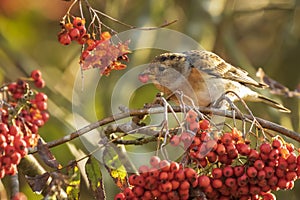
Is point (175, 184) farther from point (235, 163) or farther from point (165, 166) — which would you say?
point (235, 163)

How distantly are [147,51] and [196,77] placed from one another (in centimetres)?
168

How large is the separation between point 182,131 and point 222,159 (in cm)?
18

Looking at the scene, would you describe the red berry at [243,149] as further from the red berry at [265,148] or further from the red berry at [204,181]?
the red berry at [204,181]

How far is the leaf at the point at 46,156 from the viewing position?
2.91 meters

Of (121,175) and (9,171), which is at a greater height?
(9,171)

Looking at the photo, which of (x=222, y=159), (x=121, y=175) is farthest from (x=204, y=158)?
(x=121, y=175)

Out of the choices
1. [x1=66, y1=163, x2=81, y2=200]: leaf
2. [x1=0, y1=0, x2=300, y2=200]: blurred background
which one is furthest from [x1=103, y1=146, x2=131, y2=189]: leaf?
[x1=0, y1=0, x2=300, y2=200]: blurred background

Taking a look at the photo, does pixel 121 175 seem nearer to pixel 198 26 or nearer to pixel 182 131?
pixel 182 131

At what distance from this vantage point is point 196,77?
16.8 feet

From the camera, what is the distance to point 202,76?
5160 mm

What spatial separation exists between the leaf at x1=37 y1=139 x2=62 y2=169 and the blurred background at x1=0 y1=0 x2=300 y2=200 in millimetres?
2722

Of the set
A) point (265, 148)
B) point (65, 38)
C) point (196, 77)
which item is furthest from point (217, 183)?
point (196, 77)

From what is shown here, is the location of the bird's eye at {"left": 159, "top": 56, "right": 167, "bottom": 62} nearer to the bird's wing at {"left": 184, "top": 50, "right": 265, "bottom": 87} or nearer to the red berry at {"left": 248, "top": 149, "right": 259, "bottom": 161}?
the bird's wing at {"left": 184, "top": 50, "right": 265, "bottom": 87}

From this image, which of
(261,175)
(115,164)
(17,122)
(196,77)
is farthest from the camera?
(196,77)
